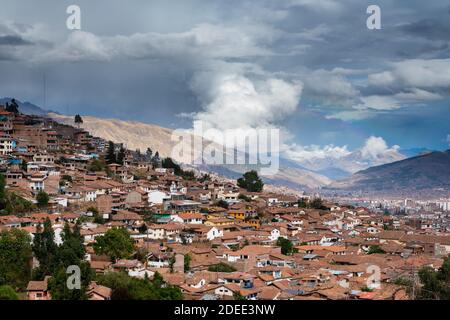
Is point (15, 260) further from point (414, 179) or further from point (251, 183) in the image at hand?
point (414, 179)

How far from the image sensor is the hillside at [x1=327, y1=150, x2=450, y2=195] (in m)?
164

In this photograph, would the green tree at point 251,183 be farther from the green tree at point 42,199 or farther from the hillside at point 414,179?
the hillside at point 414,179

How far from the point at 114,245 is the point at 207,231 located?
7024 millimetres

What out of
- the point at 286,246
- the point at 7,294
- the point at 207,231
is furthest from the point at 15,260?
the point at 286,246

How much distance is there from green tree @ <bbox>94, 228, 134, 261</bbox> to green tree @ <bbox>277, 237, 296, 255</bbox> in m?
7.19

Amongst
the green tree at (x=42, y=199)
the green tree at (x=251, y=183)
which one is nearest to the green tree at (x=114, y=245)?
the green tree at (x=42, y=199)

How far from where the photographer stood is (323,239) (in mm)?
30516

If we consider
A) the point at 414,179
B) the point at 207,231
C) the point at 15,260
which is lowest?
the point at 15,260

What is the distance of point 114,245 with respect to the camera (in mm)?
21469

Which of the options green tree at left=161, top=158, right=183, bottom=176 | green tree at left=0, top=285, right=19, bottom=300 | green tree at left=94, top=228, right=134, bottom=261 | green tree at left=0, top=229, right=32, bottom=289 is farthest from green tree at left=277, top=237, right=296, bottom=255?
green tree at left=161, top=158, right=183, bottom=176

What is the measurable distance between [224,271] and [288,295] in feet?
13.2

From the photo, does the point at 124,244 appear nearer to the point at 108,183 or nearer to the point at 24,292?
the point at 24,292

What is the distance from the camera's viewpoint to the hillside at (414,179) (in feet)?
537
